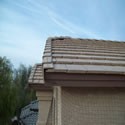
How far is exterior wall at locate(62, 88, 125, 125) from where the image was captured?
176 cm

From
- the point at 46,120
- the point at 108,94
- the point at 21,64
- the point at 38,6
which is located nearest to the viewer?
the point at 108,94

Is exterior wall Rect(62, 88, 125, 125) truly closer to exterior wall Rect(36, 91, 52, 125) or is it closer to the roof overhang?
the roof overhang

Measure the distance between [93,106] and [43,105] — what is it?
2.35m

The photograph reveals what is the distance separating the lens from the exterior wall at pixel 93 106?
1.76 metres

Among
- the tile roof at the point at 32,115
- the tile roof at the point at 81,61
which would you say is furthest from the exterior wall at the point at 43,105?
the tile roof at the point at 32,115

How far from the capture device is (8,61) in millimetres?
12570

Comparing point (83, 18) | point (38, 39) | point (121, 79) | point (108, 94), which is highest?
point (83, 18)

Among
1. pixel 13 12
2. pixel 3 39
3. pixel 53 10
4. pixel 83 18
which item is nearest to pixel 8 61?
pixel 3 39

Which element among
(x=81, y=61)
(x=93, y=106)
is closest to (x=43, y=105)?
(x=93, y=106)

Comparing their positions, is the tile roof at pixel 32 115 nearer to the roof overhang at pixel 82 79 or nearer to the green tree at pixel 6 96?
the green tree at pixel 6 96

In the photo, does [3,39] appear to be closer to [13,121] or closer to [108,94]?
[13,121]

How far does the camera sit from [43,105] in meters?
3.68

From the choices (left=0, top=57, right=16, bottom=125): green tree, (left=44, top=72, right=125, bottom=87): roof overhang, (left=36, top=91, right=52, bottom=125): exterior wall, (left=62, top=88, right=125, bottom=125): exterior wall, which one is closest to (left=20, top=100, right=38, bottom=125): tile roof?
(left=0, top=57, right=16, bottom=125): green tree

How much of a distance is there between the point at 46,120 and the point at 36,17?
34.4 feet
